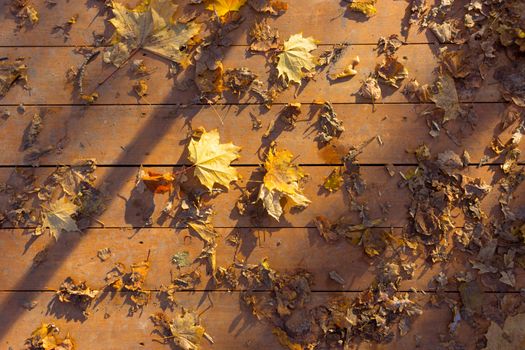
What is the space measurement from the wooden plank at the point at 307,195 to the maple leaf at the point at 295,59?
46cm

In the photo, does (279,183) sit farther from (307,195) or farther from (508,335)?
(508,335)

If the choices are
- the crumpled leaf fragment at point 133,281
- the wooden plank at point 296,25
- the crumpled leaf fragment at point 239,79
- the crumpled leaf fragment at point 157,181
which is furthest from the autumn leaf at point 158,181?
the wooden plank at point 296,25

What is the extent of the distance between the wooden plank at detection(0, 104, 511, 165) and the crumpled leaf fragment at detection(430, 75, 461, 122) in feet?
0.17

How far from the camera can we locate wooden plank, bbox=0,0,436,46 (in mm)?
2201

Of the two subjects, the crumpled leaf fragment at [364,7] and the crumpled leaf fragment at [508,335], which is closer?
the crumpled leaf fragment at [508,335]

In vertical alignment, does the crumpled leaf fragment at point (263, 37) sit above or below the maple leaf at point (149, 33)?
below

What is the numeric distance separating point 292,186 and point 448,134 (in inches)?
31.4

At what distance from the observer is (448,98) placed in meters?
2.15

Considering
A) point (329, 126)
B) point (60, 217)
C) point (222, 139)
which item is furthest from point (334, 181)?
point (60, 217)

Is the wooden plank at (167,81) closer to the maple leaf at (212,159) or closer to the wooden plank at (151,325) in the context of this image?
the maple leaf at (212,159)

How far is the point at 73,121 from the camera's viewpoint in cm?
218

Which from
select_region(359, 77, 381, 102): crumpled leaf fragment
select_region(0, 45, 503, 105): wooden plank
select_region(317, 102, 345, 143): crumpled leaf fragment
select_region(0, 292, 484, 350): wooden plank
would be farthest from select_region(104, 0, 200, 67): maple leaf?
select_region(0, 292, 484, 350): wooden plank

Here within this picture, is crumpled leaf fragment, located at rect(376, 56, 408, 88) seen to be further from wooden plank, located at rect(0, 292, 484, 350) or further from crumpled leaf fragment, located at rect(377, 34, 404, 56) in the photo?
wooden plank, located at rect(0, 292, 484, 350)

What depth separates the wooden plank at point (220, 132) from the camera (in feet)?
7.08
